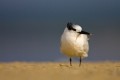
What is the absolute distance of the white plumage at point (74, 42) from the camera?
16697 mm

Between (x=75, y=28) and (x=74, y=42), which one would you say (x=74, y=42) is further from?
(x=75, y=28)

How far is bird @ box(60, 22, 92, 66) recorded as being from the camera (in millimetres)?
16703

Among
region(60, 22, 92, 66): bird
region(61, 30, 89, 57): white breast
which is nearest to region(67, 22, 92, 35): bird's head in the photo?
region(60, 22, 92, 66): bird

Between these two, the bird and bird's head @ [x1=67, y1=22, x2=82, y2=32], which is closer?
the bird

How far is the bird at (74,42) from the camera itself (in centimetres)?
1670

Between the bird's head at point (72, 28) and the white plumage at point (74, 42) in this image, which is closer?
the white plumage at point (74, 42)

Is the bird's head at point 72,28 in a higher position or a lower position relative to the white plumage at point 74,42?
higher

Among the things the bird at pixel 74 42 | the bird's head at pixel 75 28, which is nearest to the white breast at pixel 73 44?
the bird at pixel 74 42

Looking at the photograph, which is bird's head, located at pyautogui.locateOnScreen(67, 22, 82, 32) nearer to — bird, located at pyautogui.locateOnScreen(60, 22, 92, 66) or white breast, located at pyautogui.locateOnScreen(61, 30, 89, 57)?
bird, located at pyautogui.locateOnScreen(60, 22, 92, 66)

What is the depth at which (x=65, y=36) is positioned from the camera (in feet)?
55.2

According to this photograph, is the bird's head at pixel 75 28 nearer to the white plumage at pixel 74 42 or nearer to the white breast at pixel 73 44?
the white plumage at pixel 74 42

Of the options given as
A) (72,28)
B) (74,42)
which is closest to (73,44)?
(74,42)
